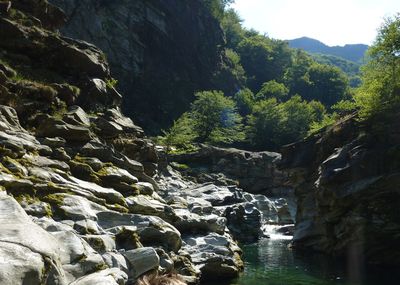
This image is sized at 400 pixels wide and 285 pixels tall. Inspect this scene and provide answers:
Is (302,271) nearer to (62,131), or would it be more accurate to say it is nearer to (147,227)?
(147,227)

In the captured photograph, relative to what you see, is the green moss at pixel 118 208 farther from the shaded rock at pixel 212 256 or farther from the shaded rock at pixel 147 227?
the shaded rock at pixel 212 256

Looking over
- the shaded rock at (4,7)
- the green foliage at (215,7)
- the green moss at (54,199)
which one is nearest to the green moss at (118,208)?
the green moss at (54,199)

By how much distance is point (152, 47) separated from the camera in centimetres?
10406

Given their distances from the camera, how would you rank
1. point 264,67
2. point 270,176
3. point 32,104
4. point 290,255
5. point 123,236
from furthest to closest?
1. point 264,67
2. point 270,176
3. point 290,255
4. point 32,104
5. point 123,236

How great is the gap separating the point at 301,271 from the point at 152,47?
83.4 m

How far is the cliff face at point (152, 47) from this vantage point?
8950cm

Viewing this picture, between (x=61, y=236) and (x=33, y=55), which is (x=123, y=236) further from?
(x=33, y=55)

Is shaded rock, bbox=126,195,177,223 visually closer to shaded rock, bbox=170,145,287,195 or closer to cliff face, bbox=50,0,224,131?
shaded rock, bbox=170,145,287,195

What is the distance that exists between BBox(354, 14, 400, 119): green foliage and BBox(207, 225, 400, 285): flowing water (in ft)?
44.5

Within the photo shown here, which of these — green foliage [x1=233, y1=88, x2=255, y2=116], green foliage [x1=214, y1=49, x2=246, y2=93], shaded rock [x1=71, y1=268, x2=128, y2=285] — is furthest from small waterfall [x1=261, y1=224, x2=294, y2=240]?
green foliage [x1=233, y1=88, x2=255, y2=116]

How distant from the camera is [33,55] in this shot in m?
32.4

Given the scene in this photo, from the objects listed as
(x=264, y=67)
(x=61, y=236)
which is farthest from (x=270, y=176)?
(x=264, y=67)

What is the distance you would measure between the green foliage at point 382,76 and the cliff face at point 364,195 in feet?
5.20

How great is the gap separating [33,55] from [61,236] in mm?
22983
